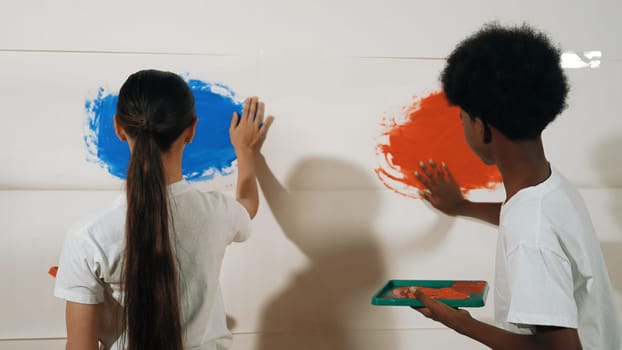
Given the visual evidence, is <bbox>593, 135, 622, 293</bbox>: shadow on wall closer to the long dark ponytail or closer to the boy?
the boy

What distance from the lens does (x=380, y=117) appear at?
119 centimetres

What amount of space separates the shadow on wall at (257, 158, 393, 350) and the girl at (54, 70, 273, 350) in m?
0.30

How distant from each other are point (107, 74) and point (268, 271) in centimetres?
49

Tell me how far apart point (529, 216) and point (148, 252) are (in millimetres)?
511

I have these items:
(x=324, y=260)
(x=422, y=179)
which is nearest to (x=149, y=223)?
(x=324, y=260)

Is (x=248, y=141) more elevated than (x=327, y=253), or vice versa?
(x=248, y=141)

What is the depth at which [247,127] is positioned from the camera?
3.78 feet

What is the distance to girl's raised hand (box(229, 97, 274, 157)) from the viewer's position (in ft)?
3.77

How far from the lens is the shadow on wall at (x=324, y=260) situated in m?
1.18

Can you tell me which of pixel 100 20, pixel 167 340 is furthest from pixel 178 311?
pixel 100 20

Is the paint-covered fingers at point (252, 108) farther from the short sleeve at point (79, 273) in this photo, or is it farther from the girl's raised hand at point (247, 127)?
A: the short sleeve at point (79, 273)

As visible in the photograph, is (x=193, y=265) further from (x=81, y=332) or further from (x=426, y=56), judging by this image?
(x=426, y=56)

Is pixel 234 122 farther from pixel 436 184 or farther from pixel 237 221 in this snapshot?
pixel 436 184

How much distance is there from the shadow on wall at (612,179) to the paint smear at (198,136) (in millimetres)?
742
